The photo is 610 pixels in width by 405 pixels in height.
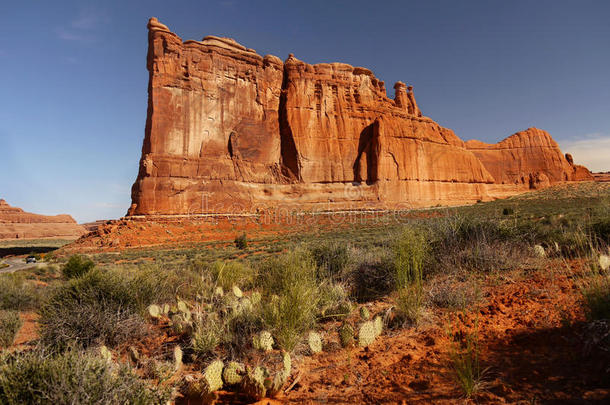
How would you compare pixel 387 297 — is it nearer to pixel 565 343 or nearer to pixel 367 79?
pixel 565 343

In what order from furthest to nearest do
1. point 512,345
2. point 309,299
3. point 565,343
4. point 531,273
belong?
1. point 531,273
2. point 309,299
3. point 512,345
4. point 565,343

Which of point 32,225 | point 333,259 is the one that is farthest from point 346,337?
point 32,225

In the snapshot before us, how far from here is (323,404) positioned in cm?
260

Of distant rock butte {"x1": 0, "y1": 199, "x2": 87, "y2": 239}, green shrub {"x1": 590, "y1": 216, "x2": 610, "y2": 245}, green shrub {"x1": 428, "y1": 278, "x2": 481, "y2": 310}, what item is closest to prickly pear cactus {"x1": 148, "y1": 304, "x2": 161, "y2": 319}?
green shrub {"x1": 428, "y1": 278, "x2": 481, "y2": 310}

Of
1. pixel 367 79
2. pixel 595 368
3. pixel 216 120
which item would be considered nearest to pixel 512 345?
pixel 595 368

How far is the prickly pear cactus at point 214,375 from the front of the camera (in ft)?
9.37

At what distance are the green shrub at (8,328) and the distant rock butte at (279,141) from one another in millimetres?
28088

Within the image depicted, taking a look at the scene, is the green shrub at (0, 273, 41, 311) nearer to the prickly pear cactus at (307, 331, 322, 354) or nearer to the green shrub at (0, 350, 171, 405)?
the green shrub at (0, 350, 171, 405)

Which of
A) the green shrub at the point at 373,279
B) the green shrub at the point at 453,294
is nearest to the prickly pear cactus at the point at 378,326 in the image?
the green shrub at the point at 453,294

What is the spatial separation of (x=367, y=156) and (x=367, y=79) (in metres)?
12.8

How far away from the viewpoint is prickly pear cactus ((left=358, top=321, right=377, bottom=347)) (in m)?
3.58

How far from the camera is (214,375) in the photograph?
2941 millimetres

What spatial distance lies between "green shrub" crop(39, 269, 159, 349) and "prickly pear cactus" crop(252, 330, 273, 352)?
6.54ft

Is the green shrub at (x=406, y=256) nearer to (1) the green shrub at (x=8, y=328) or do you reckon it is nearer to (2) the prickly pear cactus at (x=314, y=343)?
(2) the prickly pear cactus at (x=314, y=343)
